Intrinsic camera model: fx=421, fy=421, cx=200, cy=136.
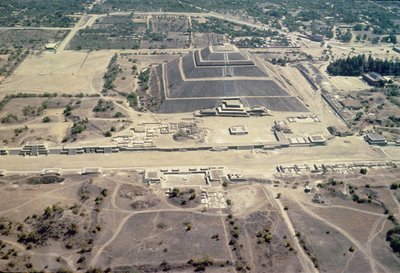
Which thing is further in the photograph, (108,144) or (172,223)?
(108,144)

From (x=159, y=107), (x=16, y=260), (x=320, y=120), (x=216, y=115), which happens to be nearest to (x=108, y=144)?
(x=159, y=107)

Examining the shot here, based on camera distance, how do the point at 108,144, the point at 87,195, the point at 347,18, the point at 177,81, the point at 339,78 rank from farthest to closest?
the point at 347,18 < the point at 339,78 < the point at 177,81 < the point at 108,144 < the point at 87,195

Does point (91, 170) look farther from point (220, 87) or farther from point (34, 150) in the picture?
point (220, 87)

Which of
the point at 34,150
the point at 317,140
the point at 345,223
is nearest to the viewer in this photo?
the point at 345,223

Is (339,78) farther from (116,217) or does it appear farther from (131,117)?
(116,217)

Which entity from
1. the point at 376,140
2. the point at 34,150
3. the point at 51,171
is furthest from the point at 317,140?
the point at 34,150

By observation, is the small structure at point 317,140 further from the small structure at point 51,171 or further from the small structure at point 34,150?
the small structure at point 34,150

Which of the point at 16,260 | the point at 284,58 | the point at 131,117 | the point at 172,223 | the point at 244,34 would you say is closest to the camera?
the point at 16,260
